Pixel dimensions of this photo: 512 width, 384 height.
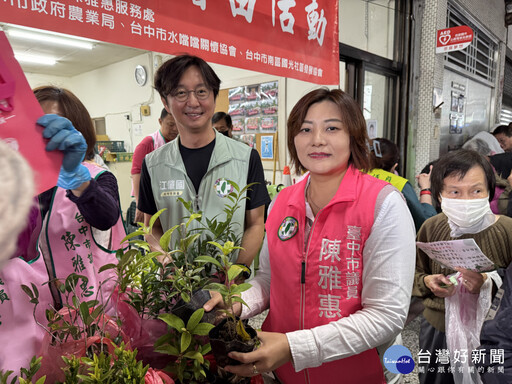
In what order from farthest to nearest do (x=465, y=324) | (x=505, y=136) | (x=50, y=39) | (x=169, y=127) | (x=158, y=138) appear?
(x=50, y=39) → (x=505, y=136) → (x=158, y=138) → (x=169, y=127) → (x=465, y=324)

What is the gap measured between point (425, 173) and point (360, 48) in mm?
1668

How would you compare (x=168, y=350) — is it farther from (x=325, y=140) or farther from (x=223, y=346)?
(x=325, y=140)

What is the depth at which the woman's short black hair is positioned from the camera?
53.3 inches

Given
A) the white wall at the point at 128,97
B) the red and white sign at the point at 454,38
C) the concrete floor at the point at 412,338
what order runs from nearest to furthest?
1. the concrete floor at the point at 412,338
2. the red and white sign at the point at 454,38
3. the white wall at the point at 128,97

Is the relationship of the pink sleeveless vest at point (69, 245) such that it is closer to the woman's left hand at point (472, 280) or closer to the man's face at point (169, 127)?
the woman's left hand at point (472, 280)

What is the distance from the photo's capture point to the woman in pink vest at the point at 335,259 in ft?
2.68

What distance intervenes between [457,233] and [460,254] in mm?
243

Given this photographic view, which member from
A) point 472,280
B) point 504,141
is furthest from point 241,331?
point 504,141

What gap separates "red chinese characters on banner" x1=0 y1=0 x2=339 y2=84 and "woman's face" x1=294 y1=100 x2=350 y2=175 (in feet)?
3.39

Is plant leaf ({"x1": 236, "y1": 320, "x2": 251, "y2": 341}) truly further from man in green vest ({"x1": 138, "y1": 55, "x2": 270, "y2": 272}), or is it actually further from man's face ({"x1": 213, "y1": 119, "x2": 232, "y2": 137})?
man's face ({"x1": 213, "y1": 119, "x2": 232, "y2": 137})

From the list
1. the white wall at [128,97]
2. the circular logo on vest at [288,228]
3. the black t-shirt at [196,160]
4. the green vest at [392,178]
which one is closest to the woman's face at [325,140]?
the circular logo on vest at [288,228]

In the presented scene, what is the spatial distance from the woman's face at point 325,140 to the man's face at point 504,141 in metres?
3.99

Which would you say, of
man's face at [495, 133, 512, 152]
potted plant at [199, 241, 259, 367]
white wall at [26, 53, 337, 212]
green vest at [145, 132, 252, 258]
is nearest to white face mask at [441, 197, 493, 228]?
green vest at [145, 132, 252, 258]

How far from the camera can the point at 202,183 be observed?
1.28m
